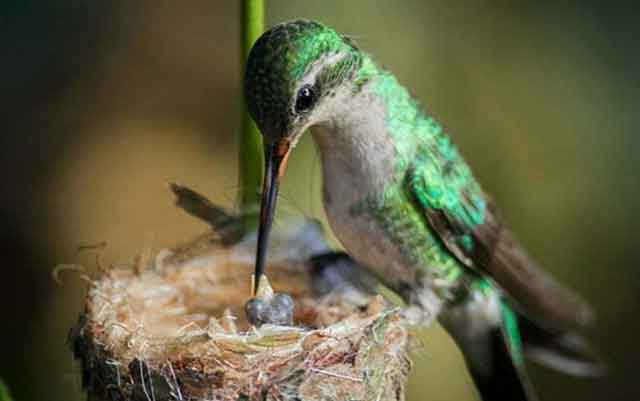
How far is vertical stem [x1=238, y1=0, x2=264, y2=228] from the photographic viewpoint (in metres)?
2.00

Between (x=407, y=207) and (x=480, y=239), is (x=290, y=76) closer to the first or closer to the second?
(x=407, y=207)

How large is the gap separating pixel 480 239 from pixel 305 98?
0.68m

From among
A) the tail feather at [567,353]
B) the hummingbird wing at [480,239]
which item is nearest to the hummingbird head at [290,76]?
the hummingbird wing at [480,239]

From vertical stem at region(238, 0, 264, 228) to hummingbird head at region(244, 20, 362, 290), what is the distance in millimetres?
64

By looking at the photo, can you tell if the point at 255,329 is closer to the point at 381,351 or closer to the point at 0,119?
the point at 381,351

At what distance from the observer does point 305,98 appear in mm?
2014

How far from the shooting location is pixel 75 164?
11.4ft

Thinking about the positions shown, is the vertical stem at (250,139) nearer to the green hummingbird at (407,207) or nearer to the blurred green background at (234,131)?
the green hummingbird at (407,207)

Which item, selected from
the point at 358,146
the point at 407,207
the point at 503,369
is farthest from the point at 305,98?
the point at 503,369

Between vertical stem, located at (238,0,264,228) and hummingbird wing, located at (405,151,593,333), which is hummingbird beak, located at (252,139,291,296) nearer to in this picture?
vertical stem, located at (238,0,264,228)

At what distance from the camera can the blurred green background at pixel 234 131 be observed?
3.38 meters

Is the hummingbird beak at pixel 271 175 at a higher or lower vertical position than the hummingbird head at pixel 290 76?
lower

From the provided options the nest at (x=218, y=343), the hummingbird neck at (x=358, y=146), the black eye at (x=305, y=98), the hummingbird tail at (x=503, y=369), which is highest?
the black eye at (x=305, y=98)

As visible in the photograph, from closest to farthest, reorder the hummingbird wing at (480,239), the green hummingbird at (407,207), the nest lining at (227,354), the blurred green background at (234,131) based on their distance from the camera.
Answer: the nest lining at (227,354) → the green hummingbird at (407,207) → the hummingbird wing at (480,239) → the blurred green background at (234,131)
